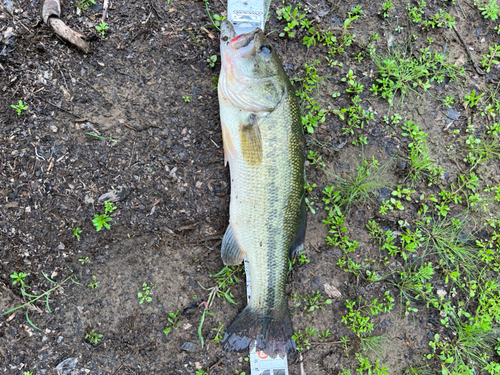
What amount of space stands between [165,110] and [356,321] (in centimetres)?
290

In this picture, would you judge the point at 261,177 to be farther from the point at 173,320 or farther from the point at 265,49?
the point at 173,320

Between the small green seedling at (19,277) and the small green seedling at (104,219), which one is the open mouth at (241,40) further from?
the small green seedling at (19,277)

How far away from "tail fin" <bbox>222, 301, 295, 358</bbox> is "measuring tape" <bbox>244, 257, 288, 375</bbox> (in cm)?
17

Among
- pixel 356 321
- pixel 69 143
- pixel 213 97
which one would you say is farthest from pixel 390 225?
pixel 69 143

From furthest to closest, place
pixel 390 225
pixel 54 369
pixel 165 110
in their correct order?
pixel 390 225 < pixel 165 110 < pixel 54 369

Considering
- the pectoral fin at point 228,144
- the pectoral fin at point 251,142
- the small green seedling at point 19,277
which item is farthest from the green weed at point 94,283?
the pectoral fin at point 251,142

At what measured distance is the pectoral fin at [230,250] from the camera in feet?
9.11

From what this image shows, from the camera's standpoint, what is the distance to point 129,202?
285 cm

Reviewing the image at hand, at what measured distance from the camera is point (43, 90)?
280cm

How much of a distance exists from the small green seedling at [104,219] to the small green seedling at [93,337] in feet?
3.18

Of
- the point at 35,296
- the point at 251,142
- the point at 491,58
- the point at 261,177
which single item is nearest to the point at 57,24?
the point at 251,142

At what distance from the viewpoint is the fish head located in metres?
2.62

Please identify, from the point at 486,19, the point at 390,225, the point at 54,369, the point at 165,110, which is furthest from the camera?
the point at 486,19

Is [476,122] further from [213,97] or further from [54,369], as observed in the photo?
[54,369]
